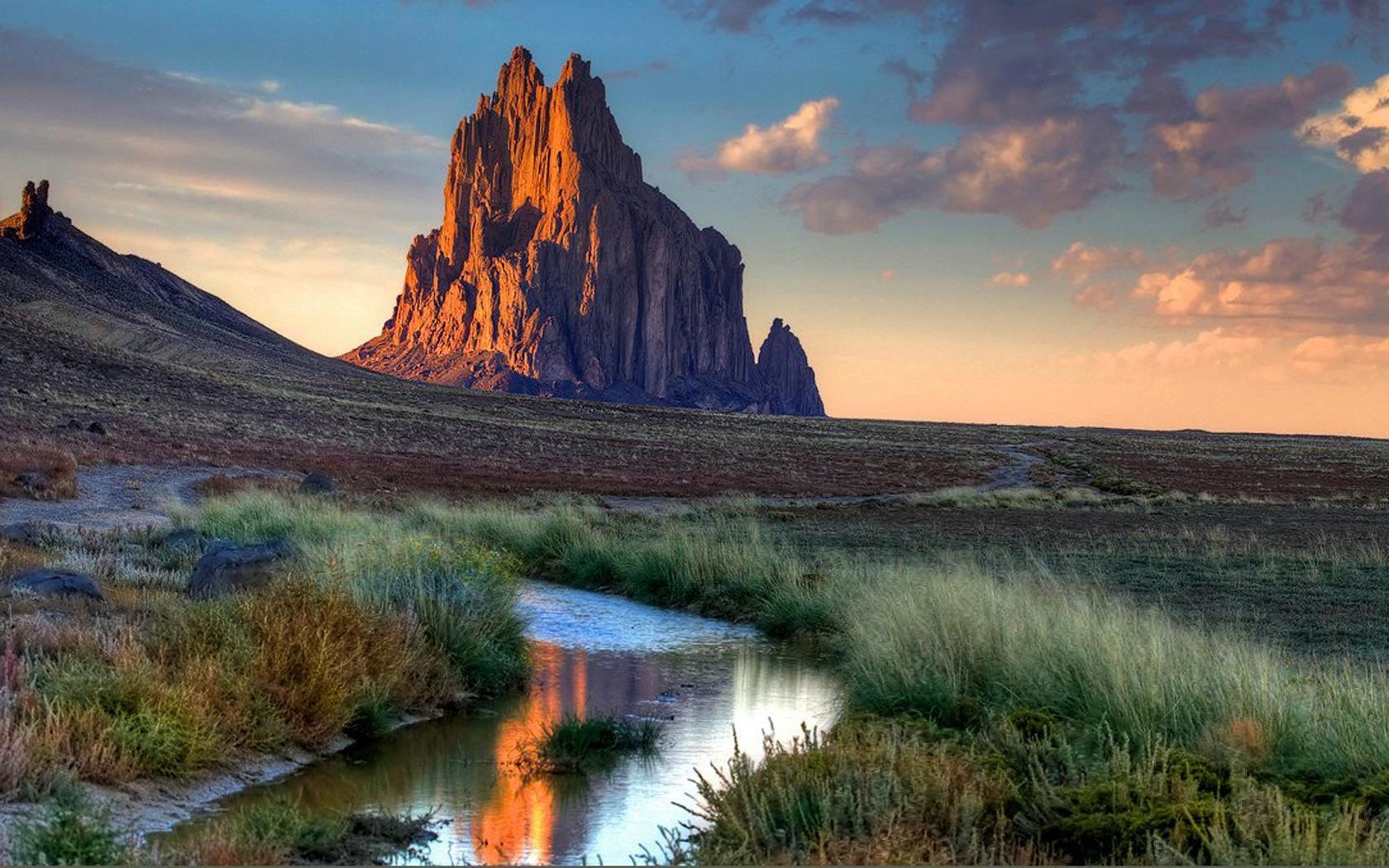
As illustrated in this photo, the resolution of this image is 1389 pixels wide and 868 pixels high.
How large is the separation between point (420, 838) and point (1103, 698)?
19.1ft

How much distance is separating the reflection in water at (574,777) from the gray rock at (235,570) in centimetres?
359

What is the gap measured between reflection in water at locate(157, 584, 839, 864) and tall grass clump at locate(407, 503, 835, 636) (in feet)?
5.73

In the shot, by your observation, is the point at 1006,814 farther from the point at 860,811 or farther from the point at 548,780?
the point at 548,780

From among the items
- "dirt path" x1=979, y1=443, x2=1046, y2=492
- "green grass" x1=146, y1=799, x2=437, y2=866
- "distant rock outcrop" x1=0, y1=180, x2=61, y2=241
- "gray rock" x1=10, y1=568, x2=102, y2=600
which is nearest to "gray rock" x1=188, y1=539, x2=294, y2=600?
"gray rock" x1=10, y1=568, x2=102, y2=600

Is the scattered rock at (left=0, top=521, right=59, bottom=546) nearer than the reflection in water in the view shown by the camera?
No

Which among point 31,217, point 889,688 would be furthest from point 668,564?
point 31,217

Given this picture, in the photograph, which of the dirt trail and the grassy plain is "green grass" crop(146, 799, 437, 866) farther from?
the dirt trail

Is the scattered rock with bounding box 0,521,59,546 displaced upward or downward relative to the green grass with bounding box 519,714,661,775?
upward

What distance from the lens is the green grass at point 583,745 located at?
11.1 m

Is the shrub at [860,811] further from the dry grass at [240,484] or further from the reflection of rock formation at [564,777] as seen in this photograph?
the dry grass at [240,484]

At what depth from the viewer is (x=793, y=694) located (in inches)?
A: 569

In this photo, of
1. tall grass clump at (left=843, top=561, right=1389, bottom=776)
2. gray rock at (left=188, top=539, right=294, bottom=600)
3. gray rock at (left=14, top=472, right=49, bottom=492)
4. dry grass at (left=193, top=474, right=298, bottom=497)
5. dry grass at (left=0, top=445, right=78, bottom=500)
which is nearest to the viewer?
tall grass clump at (left=843, top=561, right=1389, bottom=776)

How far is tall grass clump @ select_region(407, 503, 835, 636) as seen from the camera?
19.9 metres

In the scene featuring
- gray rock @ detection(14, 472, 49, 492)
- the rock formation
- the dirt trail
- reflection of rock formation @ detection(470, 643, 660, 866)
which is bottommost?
reflection of rock formation @ detection(470, 643, 660, 866)
